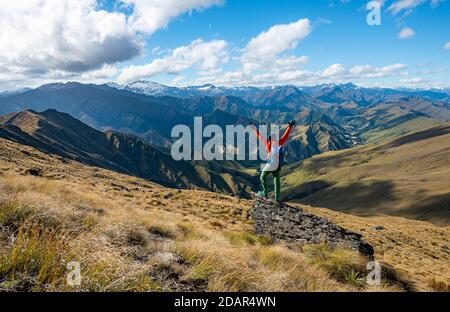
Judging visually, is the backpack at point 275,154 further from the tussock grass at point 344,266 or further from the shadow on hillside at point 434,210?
the shadow on hillside at point 434,210

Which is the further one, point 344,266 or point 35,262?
point 344,266

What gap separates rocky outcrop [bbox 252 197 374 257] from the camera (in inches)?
590

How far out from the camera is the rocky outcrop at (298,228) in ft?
49.2

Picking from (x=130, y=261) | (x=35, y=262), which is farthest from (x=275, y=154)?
(x=35, y=262)

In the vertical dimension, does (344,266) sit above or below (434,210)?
above

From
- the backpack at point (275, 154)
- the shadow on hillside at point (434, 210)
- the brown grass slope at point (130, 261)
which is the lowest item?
the shadow on hillside at point (434, 210)

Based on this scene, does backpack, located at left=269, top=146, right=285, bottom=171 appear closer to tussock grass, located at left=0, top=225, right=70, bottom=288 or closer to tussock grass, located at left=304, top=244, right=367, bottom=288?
tussock grass, located at left=304, top=244, right=367, bottom=288

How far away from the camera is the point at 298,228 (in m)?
15.8

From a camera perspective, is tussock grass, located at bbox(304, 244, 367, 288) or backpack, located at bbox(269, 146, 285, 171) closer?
tussock grass, located at bbox(304, 244, 367, 288)

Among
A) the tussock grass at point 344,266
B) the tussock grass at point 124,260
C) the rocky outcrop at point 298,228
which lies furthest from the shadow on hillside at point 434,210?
the tussock grass at point 124,260

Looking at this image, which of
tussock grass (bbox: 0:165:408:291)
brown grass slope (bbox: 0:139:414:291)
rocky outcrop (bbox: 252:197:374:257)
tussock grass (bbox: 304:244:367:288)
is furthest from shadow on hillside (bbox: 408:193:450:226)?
tussock grass (bbox: 0:165:408:291)

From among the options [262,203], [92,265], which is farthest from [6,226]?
[262,203]

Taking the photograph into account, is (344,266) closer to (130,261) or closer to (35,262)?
(130,261)
